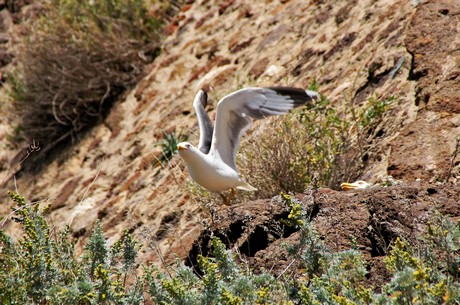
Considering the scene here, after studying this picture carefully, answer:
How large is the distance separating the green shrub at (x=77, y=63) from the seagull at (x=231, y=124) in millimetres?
4796

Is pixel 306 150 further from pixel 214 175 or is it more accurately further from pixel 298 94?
pixel 214 175

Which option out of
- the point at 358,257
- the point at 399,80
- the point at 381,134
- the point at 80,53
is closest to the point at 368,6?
the point at 399,80

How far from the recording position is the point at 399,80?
21.8ft

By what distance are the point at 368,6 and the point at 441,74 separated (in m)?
2.50

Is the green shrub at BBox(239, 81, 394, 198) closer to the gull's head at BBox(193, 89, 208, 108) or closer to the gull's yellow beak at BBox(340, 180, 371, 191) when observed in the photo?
the gull's yellow beak at BBox(340, 180, 371, 191)

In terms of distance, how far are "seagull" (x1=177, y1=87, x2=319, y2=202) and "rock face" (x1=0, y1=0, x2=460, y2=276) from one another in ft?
0.98

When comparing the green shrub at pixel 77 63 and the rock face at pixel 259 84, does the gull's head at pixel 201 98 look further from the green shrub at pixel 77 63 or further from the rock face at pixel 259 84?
the green shrub at pixel 77 63

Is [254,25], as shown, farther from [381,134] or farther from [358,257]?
[358,257]

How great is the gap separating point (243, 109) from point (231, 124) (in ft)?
0.51

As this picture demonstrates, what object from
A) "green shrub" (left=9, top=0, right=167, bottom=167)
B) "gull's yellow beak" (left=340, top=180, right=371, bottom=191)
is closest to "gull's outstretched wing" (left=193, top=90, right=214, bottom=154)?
"gull's yellow beak" (left=340, top=180, right=371, bottom=191)

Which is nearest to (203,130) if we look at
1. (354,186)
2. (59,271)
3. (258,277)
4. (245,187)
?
(245,187)

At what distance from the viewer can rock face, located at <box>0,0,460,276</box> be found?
551 cm

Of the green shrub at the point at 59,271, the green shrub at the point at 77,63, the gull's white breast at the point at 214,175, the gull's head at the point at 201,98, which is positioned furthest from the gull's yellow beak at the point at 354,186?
the green shrub at the point at 77,63

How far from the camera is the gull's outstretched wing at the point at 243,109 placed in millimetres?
6301
